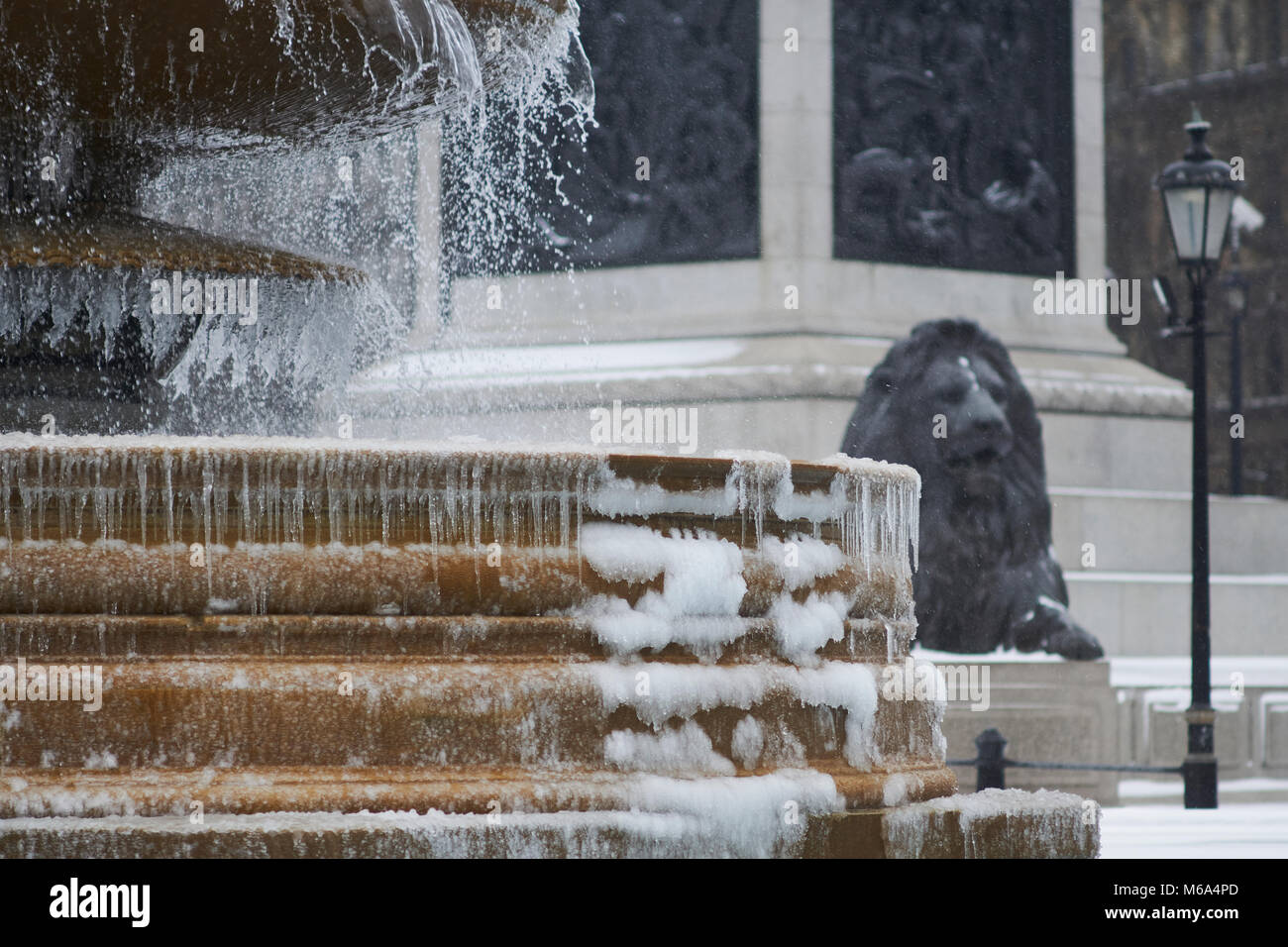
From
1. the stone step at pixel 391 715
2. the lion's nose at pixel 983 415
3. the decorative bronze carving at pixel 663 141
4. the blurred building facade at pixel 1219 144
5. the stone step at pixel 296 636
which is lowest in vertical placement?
the stone step at pixel 391 715

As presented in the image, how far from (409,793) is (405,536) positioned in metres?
0.63

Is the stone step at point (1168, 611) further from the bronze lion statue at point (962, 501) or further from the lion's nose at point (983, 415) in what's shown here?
the lion's nose at point (983, 415)

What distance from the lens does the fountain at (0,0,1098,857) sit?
5.15 meters

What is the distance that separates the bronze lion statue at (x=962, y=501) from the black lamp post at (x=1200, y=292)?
629 mm

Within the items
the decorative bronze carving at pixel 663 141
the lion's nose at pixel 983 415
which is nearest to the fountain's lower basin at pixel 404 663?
the lion's nose at pixel 983 415

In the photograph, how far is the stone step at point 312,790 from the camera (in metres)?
5.05

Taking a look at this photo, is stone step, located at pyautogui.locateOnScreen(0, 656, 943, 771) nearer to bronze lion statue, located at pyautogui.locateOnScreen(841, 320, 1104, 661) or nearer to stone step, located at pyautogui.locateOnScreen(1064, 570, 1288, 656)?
bronze lion statue, located at pyautogui.locateOnScreen(841, 320, 1104, 661)

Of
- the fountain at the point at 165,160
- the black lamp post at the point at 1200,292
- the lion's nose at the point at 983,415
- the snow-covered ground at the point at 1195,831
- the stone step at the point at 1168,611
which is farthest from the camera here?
the stone step at the point at 1168,611

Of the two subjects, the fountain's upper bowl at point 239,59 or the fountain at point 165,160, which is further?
the fountain at point 165,160

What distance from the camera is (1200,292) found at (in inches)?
545

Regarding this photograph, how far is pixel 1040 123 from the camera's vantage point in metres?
16.9

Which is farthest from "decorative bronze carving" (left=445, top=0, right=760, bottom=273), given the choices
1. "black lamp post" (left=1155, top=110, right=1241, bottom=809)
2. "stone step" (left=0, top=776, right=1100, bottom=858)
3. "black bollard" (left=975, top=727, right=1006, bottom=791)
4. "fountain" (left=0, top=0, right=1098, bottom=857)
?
"stone step" (left=0, top=776, right=1100, bottom=858)

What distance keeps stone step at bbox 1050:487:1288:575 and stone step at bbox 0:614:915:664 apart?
1005 cm
